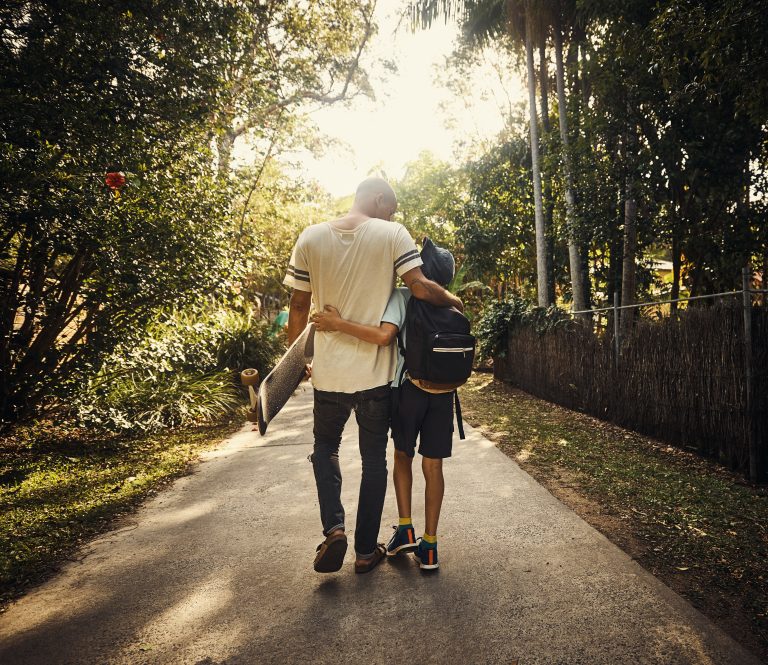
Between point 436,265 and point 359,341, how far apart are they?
0.59 metres

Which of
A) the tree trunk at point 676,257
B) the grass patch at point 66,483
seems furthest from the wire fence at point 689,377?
the grass patch at point 66,483

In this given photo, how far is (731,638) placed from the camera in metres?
2.12

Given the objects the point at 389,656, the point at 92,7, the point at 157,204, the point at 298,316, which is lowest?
the point at 389,656

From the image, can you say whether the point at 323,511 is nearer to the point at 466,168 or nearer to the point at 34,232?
the point at 34,232

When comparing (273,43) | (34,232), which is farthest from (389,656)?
(273,43)

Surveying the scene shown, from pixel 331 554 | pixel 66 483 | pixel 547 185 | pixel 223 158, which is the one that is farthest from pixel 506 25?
pixel 331 554

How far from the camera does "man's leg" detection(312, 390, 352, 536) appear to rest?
2756 millimetres

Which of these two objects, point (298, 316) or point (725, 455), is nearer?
point (298, 316)

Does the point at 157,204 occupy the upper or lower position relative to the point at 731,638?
upper

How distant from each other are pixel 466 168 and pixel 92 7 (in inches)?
520

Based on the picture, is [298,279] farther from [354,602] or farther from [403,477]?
[354,602]

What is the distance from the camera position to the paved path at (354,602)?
2.12 metres

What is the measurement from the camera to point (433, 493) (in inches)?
112

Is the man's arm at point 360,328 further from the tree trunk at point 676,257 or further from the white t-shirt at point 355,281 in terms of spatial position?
the tree trunk at point 676,257
